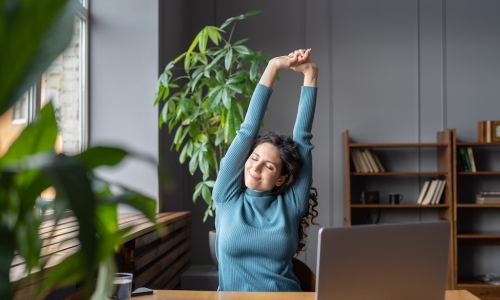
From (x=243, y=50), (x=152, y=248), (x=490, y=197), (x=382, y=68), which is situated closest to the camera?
(x=152, y=248)

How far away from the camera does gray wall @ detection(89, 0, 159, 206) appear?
4293 mm

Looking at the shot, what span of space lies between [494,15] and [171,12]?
2974 mm

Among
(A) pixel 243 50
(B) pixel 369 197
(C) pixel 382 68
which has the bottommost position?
(B) pixel 369 197

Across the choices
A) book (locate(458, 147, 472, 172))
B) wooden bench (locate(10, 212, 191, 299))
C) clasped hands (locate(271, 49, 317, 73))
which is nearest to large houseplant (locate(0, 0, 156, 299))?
wooden bench (locate(10, 212, 191, 299))

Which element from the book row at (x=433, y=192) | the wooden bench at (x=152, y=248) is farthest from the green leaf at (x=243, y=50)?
the book row at (x=433, y=192)

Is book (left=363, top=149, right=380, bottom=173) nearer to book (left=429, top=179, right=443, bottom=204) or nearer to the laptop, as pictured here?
book (left=429, top=179, right=443, bottom=204)

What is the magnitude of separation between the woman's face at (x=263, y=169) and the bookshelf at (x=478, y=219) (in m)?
3.52

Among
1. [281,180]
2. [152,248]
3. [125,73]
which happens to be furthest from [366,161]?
[281,180]

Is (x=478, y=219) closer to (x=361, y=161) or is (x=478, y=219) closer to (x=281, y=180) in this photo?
(x=361, y=161)

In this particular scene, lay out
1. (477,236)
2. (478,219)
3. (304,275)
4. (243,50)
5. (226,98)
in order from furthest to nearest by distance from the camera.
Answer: (478,219), (477,236), (243,50), (226,98), (304,275)

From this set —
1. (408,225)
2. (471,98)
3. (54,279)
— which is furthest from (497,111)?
(54,279)

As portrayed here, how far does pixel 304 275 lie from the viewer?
250cm

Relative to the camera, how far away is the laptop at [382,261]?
1.46 meters

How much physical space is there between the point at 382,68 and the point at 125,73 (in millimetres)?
2554
